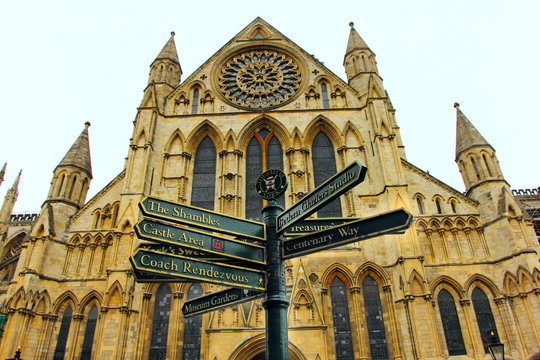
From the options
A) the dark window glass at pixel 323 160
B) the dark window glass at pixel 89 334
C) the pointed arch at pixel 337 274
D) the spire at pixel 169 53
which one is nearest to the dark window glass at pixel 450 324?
the pointed arch at pixel 337 274

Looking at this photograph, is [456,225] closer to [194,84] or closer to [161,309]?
[161,309]

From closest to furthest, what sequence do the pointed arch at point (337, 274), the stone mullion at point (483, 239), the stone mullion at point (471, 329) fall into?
the stone mullion at point (471, 329) → the pointed arch at point (337, 274) → the stone mullion at point (483, 239)

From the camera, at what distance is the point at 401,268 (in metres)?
14.1

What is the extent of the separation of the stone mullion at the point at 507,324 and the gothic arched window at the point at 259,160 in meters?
8.42

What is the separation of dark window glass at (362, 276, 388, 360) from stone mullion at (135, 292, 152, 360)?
24.9ft

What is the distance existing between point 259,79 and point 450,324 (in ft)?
44.3

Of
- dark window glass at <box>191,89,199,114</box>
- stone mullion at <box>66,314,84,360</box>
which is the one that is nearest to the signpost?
stone mullion at <box>66,314,84,360</box>

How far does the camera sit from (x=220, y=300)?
18.0 feet

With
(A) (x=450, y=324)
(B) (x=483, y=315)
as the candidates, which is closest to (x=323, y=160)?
(A) (x=450, y=324)

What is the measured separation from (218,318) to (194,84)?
11.7 m

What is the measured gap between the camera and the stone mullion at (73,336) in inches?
552

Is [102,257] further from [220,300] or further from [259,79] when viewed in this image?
[220,300]

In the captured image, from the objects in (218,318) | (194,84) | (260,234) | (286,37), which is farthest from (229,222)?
(286,37)

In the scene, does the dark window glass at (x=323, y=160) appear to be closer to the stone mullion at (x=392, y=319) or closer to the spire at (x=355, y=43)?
the stone mullion at (x=392, y=319)
